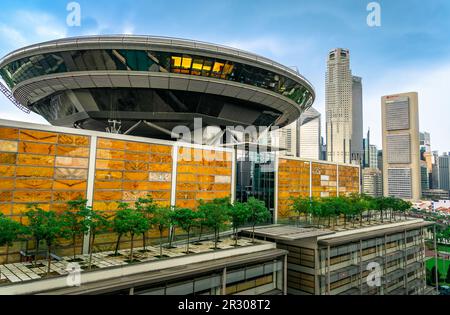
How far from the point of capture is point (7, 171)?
16281mm

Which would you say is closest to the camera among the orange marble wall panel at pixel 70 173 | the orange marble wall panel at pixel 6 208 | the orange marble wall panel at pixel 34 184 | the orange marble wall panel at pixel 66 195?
the orange marble wall panel at pixel 6 208

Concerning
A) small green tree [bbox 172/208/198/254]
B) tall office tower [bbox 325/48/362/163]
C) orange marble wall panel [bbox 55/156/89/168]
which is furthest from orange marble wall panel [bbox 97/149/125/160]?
tall office tower [bbox 325/48/362/163]

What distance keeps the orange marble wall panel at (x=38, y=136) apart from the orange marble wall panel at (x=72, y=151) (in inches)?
23.1

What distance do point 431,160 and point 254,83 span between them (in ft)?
292

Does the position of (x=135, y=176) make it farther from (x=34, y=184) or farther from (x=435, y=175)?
(x=435, y=175)

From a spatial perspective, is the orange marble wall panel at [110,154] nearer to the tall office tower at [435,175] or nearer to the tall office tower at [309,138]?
the tall office tower at [435,175]

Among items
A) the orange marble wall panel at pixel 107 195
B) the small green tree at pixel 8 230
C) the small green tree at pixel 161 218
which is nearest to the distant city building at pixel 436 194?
the small green tree at pixel 161 218

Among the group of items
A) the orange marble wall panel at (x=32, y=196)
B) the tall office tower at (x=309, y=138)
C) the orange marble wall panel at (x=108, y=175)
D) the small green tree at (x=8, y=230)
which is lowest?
the small green tree at (x=8, y=230)

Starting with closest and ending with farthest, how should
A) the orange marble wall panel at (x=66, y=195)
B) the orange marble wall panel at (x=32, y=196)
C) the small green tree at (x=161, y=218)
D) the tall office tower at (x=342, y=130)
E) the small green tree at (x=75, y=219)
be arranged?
the small green tree at (x=75, y=219) → the orange marble wall panel at (x=32, y=196) → the orange marble wall panel at (x=66, y=195) → the small green tree at (x=161, y=218) → the tall office tower at (x=342, y=130)

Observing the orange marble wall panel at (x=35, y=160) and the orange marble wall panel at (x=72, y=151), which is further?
the orange marble wall panel at (x=72, y=151)

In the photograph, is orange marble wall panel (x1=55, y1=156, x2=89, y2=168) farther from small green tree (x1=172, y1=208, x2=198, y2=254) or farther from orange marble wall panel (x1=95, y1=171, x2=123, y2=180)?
small green tree (x1=172, y1=208, x2=198, y2=254)

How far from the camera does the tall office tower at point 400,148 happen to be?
243 ft

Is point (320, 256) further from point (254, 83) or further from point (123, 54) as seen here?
point (123, 54)

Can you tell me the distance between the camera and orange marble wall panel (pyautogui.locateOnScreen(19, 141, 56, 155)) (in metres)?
16.8
